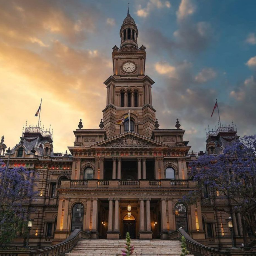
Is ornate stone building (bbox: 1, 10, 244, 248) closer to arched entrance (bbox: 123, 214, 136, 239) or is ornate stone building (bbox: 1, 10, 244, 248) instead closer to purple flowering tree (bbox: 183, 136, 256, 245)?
arched entrance (bbox: 123, 214, 136, 239)

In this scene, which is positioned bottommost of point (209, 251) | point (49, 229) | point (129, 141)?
point (209, 251)

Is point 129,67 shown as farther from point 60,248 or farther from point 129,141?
point 60,248

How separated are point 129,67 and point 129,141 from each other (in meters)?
21.0

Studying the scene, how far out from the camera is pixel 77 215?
37.3 m

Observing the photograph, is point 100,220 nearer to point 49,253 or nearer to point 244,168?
point 49,253

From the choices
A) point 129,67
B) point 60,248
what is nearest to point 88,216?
point 60,248

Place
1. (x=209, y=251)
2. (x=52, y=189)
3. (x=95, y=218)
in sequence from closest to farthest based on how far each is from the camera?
(x=209, y=251), (x=95, y=218), (x=52, y=189)

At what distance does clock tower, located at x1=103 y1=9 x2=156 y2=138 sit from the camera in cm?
5169

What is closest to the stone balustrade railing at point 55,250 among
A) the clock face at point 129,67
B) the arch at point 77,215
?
the arch at point 77,215

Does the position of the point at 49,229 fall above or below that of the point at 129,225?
below

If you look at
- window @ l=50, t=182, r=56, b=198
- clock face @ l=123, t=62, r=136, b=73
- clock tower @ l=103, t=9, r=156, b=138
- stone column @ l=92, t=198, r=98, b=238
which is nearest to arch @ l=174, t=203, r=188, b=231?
stone column @ l=92, t=198, r=98, b=238

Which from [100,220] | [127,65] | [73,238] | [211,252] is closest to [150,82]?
[127,65]

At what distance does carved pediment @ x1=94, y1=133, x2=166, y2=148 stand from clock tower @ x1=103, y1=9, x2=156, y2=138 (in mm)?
5608

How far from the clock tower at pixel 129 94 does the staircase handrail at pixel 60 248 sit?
22824mm
